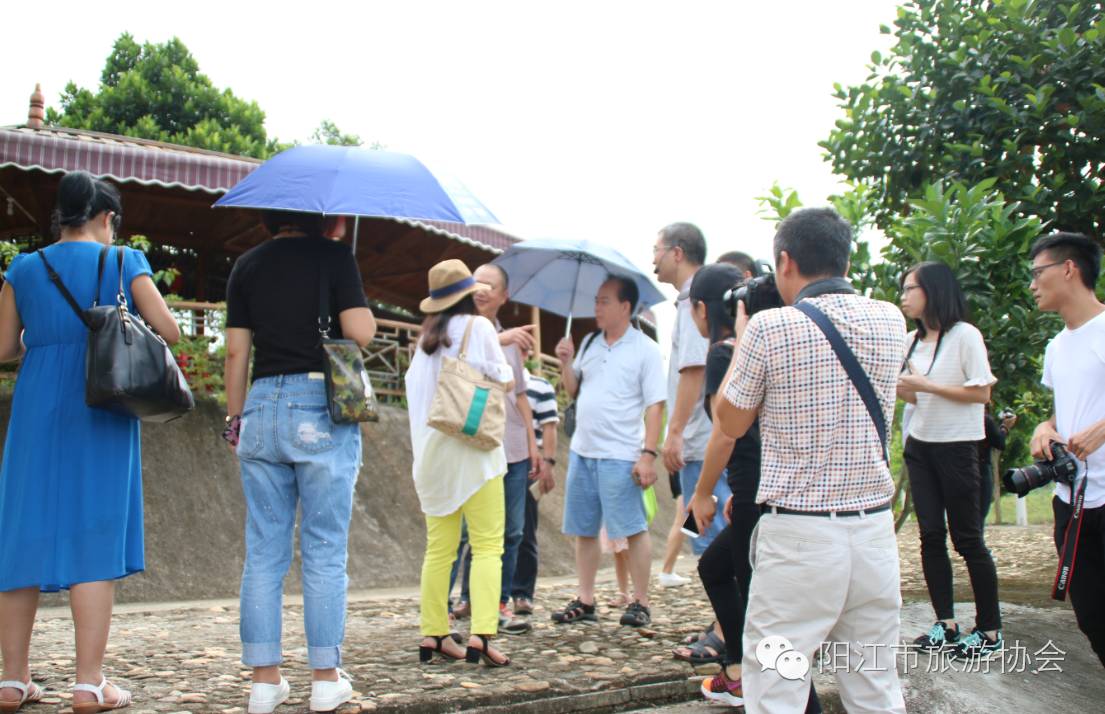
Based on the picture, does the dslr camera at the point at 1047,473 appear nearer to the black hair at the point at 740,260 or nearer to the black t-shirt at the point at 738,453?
the black t-shirt at the point at 738,453

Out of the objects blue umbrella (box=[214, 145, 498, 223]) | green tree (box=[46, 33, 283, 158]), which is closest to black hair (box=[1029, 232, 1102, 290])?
blue umbrella (box=[214, 145, 498, 223])

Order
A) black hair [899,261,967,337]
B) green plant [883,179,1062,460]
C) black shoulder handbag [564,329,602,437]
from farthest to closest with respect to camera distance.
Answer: black shoulder handbag [564,329,602,437] → green plant [883,179,1062,460] → black hair [899,261,967,337]

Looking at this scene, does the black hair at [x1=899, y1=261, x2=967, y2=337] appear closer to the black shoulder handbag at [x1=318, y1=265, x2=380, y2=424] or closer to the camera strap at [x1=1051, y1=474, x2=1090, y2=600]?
the camera strap at [x1=1051, y1=474, x2=1090, y2=600]

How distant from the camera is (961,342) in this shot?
4.89 metres

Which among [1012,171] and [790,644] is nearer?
[790,644]

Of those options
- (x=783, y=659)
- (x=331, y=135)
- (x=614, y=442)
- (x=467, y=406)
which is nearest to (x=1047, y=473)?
(x=783, y=659)

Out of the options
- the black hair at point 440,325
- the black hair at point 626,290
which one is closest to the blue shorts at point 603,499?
the black hair at point 626,290

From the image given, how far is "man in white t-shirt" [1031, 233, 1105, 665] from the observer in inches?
158

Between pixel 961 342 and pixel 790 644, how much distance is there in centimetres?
271

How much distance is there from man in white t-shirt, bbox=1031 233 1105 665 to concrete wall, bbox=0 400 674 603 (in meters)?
7.14

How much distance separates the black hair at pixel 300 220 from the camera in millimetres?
4012

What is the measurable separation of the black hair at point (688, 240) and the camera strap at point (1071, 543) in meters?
2.28

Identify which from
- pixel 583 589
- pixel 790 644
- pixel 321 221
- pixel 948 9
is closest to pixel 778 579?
pixel 790 644

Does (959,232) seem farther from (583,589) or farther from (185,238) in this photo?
(185,238)
